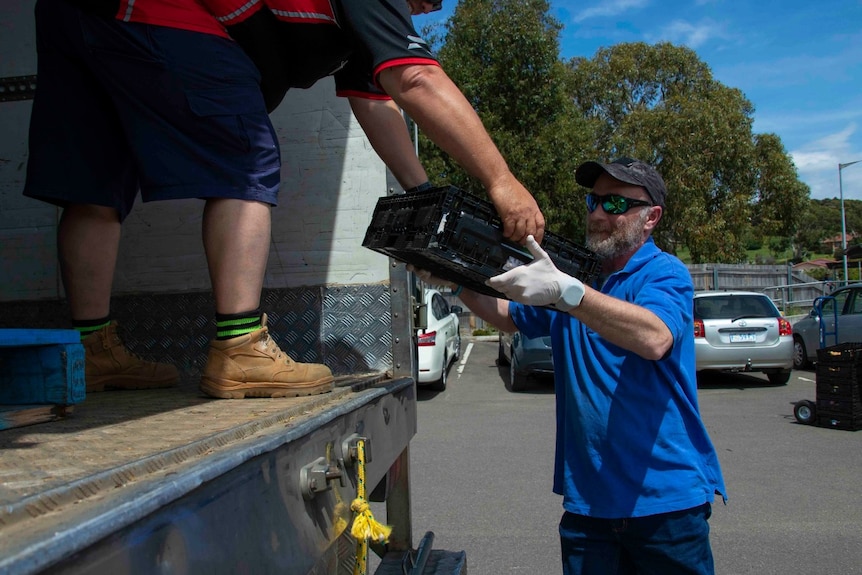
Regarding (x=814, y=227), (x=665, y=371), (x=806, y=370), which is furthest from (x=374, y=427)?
(x=814, y=227)

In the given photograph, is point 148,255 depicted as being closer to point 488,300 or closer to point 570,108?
point 488,300

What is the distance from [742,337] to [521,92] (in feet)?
28.3

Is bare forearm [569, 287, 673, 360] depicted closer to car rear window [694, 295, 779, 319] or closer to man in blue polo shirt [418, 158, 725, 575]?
man in blue polo shirt [418, 158, 725, 575]

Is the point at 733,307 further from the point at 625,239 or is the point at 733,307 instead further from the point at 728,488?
the point at 625,239

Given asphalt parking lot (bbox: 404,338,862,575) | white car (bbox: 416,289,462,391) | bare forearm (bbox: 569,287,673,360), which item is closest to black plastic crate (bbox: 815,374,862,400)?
asphalt parking lot (bbox: 404,338,862,575)

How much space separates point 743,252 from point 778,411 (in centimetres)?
1966

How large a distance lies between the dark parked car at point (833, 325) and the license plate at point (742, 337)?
1.01 m

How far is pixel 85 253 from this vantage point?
2.14 meters

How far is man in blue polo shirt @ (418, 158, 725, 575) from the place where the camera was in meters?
2.05

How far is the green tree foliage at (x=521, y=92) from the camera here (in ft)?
55.9

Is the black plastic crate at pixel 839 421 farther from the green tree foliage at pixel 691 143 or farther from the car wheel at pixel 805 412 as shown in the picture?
the green tree foliage at pixel 691 143

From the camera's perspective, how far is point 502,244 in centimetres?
197

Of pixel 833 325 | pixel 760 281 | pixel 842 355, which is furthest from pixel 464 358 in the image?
pixel 760 281

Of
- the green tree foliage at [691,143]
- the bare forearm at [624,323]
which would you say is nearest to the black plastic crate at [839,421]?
the bare forearm at [624,323]
